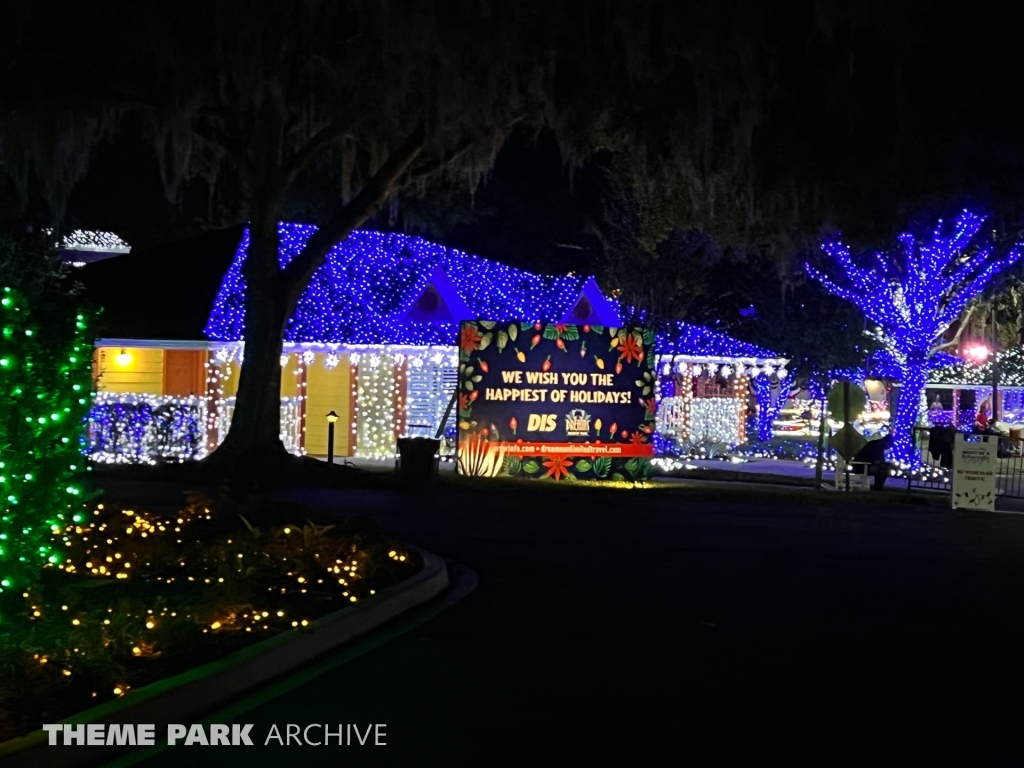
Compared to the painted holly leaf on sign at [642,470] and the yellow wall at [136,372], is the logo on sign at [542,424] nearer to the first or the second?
the painted holly leaf on sign at [642,470]

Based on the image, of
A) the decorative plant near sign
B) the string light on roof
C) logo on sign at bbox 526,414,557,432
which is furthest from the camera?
the string light on roof

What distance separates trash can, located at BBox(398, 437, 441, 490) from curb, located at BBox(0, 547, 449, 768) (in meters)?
9.64

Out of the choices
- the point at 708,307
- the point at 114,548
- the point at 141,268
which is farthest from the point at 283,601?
the point at 708,307

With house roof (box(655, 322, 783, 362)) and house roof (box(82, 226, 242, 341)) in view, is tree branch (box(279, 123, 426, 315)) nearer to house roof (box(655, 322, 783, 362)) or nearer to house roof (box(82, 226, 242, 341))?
house roof (box(82, 226, 242, 341))

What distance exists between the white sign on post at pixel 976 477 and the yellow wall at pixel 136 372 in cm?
1545

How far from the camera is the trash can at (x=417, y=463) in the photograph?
2034cm

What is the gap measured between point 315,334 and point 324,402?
3.09 metres

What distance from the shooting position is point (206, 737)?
6711 mm

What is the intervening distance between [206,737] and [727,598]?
5.79 metres

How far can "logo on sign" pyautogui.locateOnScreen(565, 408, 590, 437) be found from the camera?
23.0m

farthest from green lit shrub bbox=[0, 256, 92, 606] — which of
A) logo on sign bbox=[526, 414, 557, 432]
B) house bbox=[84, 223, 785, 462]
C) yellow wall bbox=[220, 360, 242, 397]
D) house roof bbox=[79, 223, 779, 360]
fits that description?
yellow wall bbox=[220, 360, 242, 397]

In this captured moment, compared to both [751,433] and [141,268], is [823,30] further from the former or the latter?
[751,433]

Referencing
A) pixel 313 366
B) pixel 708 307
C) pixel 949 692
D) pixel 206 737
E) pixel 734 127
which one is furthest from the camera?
pixel 708 307

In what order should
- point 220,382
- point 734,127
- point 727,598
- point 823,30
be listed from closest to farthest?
point 727,598, point 823,30, point 734,127, point 220,382
